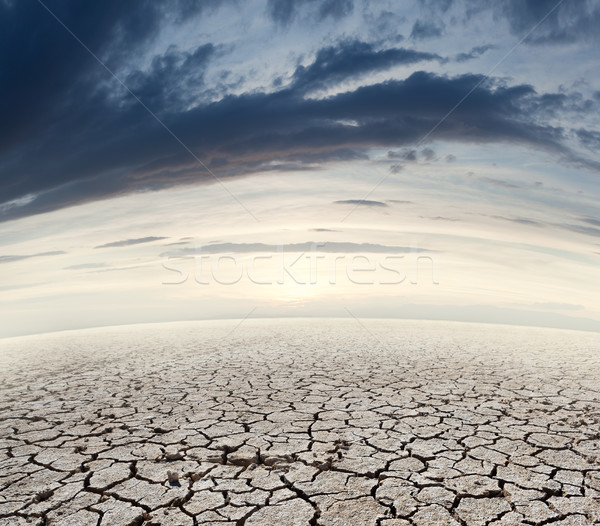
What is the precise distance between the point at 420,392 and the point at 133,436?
11.3 ft

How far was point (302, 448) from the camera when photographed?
350cm

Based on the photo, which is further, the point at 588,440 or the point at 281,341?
the point at 281,341

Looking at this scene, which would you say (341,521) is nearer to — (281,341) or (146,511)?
(146,511)

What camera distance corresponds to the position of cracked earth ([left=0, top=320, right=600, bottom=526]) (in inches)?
101

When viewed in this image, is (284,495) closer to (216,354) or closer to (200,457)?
(200,457)

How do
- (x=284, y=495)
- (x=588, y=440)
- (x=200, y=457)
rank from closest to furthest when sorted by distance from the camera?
(x=284, y=495), (x=200, y=457), (x=588, y=440)

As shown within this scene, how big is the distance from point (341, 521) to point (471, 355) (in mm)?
7669

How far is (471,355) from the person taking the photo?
30.2ft

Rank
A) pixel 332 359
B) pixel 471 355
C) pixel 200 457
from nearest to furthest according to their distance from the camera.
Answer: pixel 200 457
pixel 332 359
pixel 471 355

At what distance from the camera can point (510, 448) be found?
11.5 feet

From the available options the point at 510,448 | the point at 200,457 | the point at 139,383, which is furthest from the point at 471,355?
the point at 200,457

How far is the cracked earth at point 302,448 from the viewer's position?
101 inches

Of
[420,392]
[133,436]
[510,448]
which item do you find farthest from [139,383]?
[510,448]

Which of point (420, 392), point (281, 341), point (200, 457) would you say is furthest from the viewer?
point (281, 341)
